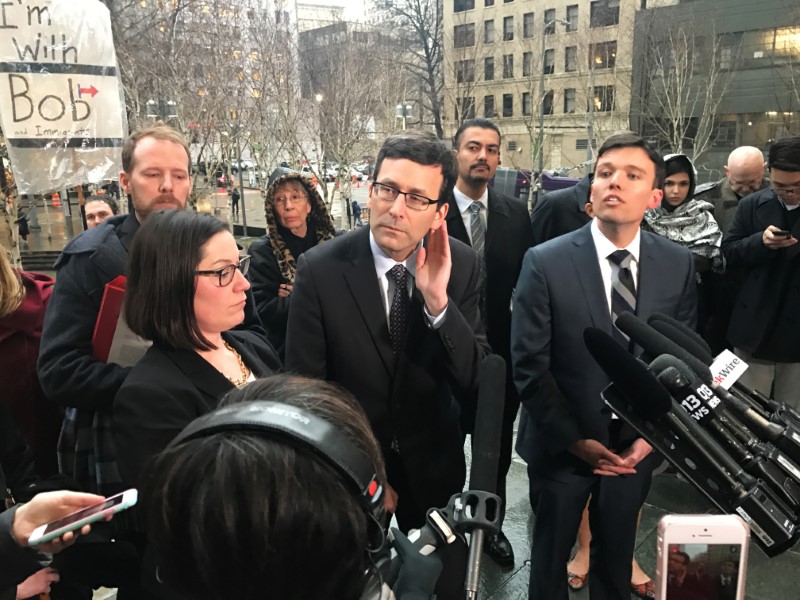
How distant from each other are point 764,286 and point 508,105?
122 ft

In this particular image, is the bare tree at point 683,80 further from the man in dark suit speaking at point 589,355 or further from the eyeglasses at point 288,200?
the man in dark suit speaking at point 589,355

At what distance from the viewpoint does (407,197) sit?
7.57 ft

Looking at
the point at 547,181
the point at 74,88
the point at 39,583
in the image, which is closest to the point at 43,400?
the point at 39,583

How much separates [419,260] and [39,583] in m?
1.71

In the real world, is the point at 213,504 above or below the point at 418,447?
above

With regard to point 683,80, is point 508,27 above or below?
above

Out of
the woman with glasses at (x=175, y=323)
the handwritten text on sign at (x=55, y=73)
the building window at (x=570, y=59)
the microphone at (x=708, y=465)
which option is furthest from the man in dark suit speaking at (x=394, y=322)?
the building window at (x=570, y=59)

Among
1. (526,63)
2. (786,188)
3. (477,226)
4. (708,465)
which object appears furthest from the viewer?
(526,63)

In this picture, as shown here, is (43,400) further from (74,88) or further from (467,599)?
(467,599)

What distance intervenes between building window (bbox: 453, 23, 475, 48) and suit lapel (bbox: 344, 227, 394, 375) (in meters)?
29.6

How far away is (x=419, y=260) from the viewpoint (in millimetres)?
2209

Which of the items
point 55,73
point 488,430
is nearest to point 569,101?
point 55,73

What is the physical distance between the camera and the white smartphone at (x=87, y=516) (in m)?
1.08

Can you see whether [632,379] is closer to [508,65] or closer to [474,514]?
[474,514]
